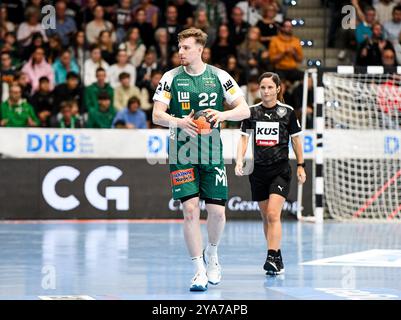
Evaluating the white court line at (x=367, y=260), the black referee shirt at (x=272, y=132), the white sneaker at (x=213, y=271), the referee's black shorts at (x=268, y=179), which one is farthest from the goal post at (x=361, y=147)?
the white sneaker at (x=213, y=271)

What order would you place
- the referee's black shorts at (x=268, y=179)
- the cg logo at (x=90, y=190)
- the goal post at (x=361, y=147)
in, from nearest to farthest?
the referee's black shorts at (x=268, y=179) → the cg logo at (x=90, y=190) → the goal post at (x=361, y=147)

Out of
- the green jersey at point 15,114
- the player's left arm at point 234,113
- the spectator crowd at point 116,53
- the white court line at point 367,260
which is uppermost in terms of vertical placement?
the spectator crowd at point 116,53

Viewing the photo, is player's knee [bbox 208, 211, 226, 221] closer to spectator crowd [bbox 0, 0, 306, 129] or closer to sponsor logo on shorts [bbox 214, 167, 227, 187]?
sponsor logo on shorts [bbox 214, 167, 227, 187]

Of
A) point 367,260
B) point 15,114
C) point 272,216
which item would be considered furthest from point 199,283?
point 15,114

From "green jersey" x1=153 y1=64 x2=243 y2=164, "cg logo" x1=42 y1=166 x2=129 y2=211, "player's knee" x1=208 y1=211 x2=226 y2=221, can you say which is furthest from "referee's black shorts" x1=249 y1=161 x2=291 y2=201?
"cg logo" x1=42 y1=166 x2=129 y2=211

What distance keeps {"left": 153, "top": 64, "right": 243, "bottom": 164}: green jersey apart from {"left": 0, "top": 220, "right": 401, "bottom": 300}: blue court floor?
145 cm

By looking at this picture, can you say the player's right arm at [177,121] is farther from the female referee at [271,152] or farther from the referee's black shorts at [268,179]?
the referee's black shorts at [268,179]

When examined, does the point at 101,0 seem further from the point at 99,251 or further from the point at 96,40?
the point at 99,251

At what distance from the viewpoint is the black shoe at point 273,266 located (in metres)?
11.9

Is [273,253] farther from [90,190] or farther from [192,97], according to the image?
[90,190]

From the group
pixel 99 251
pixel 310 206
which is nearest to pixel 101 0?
pixel 310 206

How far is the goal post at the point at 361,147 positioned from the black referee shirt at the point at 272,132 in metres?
7.74

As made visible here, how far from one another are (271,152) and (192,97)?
7.13 ft

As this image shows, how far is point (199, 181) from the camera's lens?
10.8 meters
